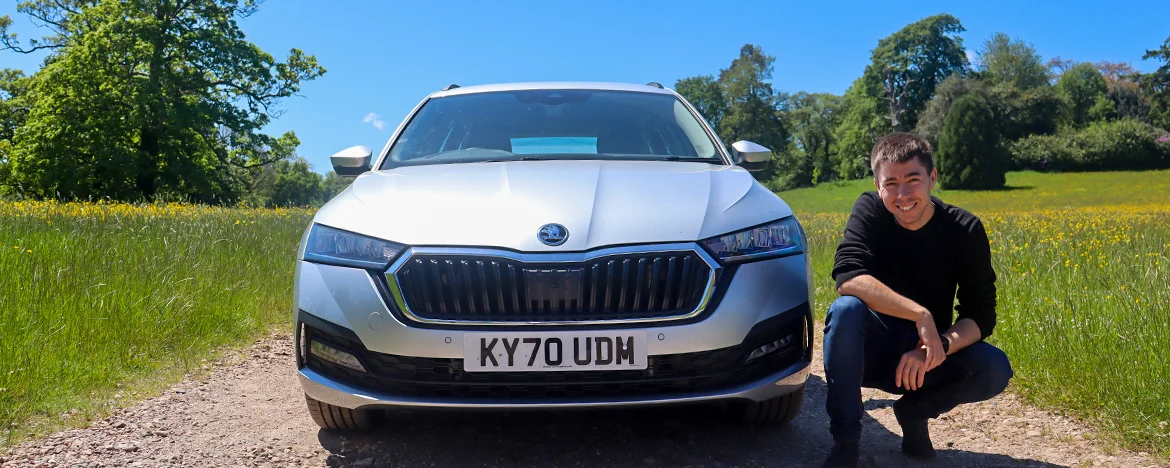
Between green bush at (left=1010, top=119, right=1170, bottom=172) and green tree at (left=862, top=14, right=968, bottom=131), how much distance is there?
14.1 metres

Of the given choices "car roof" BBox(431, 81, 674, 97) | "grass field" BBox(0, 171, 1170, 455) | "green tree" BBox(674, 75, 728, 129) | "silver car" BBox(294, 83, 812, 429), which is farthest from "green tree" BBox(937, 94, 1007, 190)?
"silver car" BBox(294, 83, 812, 429)

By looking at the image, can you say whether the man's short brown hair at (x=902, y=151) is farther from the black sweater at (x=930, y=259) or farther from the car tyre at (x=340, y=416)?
the car tyre at (x=340, y=416)

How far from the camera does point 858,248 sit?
9.04ft

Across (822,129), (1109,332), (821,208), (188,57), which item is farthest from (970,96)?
(1109,332)

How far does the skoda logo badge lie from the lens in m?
2.51

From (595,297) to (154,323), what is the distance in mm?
3206

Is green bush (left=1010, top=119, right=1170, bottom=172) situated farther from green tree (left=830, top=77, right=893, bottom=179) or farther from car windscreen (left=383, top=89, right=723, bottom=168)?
car windscreen (left=383, top=89, right=723, bottom=168)

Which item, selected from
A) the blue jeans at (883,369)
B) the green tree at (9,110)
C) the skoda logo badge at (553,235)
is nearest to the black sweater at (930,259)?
the blue jeans at (883,369)

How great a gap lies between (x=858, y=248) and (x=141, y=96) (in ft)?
100

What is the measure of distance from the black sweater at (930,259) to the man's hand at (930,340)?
189 millimetres

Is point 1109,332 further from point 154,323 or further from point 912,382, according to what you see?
point 154,323

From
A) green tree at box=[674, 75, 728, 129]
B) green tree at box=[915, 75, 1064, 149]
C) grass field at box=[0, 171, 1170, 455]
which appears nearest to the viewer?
grass field at box=[0, 171, 1170, 455]

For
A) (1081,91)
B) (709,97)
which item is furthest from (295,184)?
(1081,91)

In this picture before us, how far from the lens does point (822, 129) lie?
256ft
